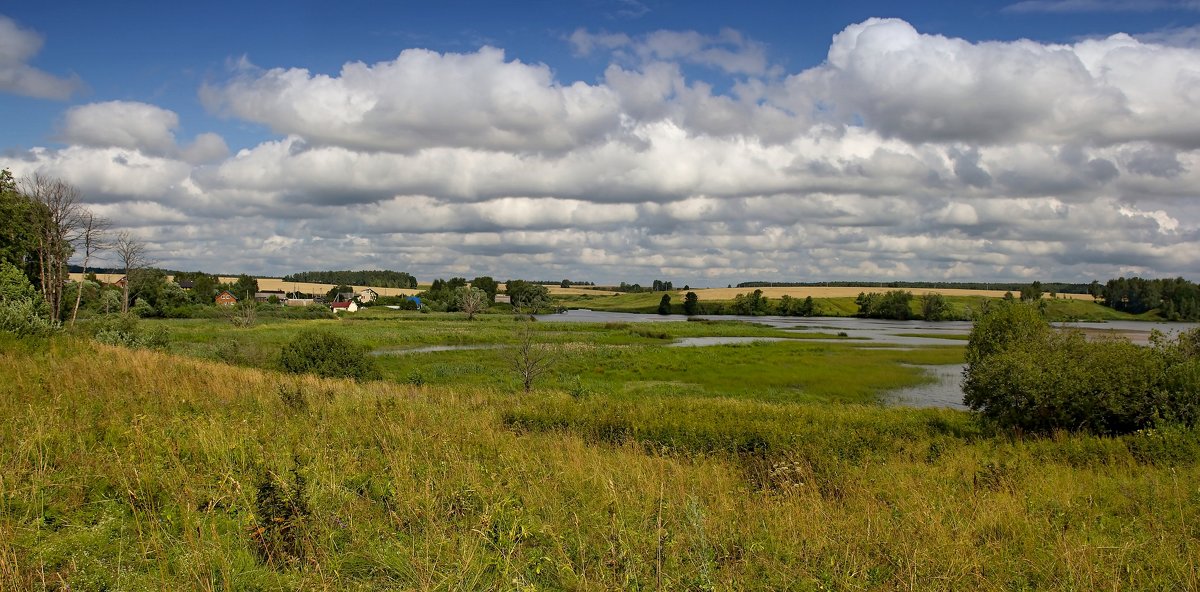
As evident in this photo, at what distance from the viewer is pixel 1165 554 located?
514cm

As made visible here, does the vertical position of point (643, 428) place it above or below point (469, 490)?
below

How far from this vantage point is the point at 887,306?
411ft

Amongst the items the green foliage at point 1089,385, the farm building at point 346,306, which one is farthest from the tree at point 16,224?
the farm building at point 346,306

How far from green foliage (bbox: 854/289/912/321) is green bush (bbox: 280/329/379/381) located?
4564 inches

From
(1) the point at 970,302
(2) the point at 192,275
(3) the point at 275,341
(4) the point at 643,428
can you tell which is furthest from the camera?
(2) the point at 192,275

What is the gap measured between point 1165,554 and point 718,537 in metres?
3.57

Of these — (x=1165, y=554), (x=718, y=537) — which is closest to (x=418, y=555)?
(x=718, y=537)

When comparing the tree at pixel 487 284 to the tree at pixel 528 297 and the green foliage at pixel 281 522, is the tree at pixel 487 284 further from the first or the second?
the green foliage at pixel 281 522

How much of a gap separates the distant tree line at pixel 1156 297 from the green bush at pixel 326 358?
13192 cm

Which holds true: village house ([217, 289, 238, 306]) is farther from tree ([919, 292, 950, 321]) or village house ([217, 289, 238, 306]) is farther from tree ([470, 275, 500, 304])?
tree ([919, 292, 950, 321])

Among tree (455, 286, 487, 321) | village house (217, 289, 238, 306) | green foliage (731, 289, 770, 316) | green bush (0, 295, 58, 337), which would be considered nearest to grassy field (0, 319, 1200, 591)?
green bush (0, 295, 58, 337)

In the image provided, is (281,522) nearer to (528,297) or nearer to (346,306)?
(346,306)

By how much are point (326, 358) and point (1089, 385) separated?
2523cm

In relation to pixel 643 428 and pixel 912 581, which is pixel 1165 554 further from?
pixel 643 428
